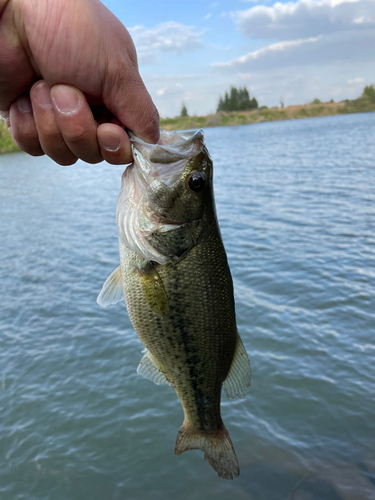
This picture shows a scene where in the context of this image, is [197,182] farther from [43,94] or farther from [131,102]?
[43,94]

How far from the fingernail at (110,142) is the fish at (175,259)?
138mm

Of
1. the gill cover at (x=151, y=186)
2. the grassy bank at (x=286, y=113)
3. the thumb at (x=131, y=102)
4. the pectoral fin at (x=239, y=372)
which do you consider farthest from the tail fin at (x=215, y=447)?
the grassy bank at (x=286, y=113)

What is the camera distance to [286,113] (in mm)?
117688

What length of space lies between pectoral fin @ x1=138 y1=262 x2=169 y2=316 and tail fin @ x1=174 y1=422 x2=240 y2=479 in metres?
1.23

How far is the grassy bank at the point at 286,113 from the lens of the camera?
364ft

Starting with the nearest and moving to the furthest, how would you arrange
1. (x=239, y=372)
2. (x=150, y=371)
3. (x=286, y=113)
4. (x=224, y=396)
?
(x=239, y=372) < (x=150, y=371) < (x=224, y=396) < (x=286, y=113)

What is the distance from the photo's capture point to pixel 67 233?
51.3ft

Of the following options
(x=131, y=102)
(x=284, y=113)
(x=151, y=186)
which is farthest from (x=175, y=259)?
(x=284, y=113)

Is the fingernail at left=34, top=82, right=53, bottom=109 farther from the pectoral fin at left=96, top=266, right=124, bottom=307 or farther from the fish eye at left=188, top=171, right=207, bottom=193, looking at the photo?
the pectoral fin at left=96, top=266, right=124, bottom=307

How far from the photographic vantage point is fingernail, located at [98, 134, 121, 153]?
2.16m

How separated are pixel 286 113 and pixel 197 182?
124 metres

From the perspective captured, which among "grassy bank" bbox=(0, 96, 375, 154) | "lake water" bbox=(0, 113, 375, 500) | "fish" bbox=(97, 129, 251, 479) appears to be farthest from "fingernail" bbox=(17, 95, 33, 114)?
"grassy bank" bbox=(0, 96, 375, 154)

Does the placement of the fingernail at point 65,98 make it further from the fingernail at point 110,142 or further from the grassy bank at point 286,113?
the grassy bank at point 286,113

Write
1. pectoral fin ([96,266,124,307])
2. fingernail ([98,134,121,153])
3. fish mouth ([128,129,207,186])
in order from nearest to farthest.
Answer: fingernail ([98,134,121,153]), fish mouth ([128,129,207,186]), pectoral fin ([96,266,124,307])
